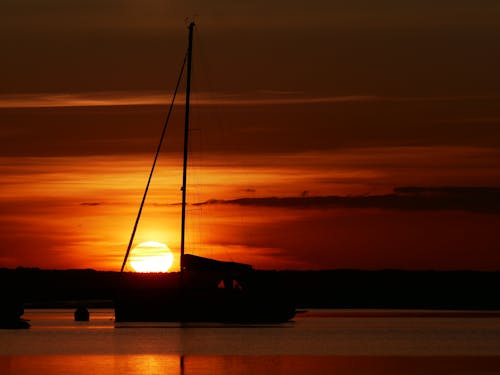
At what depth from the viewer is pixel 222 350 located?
263ft

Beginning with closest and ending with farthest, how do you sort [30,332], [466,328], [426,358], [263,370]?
1. [263,370]
2. [426,358]
3. [30,332]
4. [466,328]

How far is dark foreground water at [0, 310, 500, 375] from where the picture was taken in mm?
65875

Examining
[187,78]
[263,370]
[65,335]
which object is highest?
[187,78]

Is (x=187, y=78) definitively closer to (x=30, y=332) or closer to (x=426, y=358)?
(x=30, y=332)

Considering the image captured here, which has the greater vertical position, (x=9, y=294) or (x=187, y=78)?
(x=187, y=78)

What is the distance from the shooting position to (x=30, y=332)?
105 metres

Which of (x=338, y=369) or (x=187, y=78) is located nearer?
(x=338, y=369)

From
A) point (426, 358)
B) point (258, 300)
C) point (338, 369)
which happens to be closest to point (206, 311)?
point (258, 300)

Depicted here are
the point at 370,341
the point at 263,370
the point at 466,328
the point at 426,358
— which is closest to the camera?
the point at 263,370

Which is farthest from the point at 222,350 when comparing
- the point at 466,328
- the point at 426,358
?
the point at 466,328

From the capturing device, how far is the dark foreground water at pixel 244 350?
6588 centimetres

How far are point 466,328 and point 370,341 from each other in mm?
29030

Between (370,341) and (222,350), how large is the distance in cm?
1772

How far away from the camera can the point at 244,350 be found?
80688 mm
